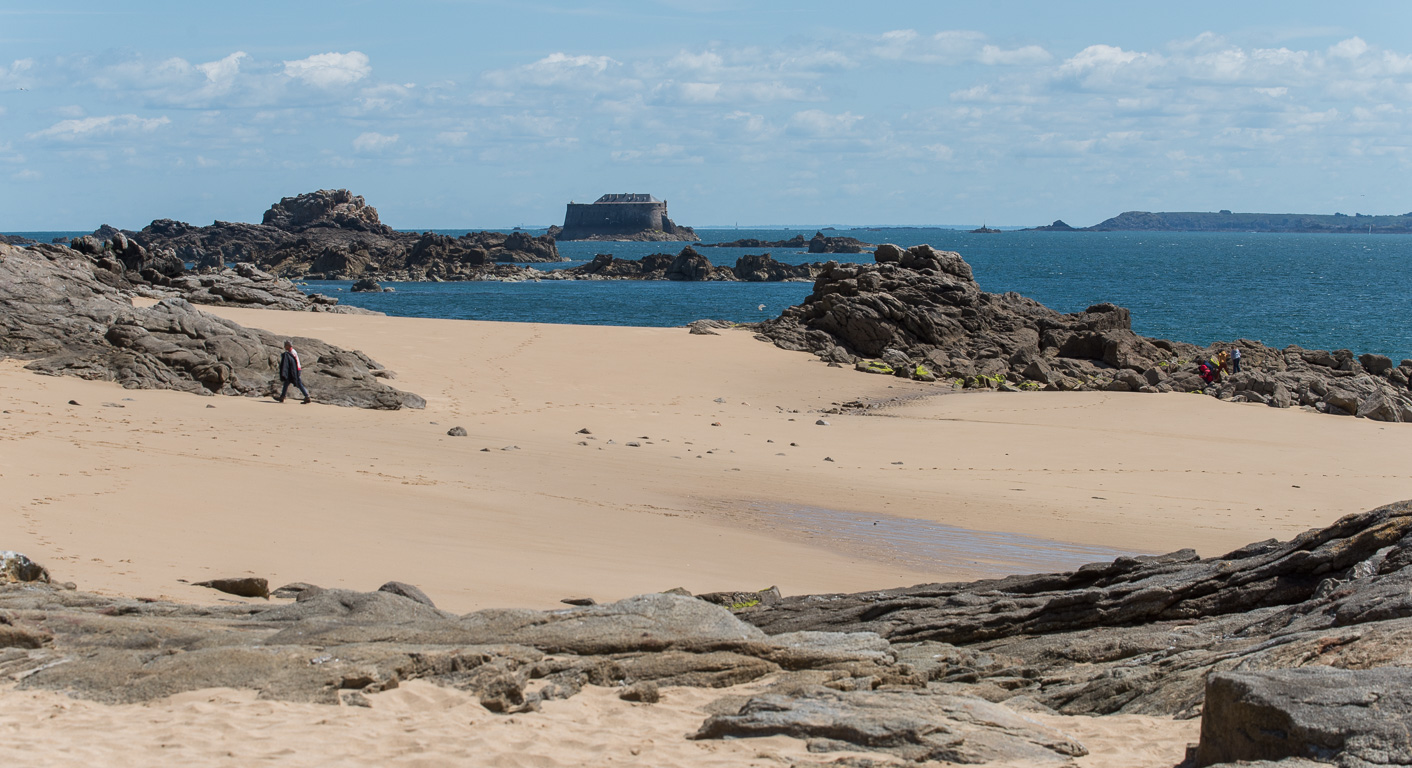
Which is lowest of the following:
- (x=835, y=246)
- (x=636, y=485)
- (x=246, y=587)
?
(x=636, y=485)

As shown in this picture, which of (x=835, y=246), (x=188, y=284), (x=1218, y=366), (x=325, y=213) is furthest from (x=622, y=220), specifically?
(x=1218, y=366)

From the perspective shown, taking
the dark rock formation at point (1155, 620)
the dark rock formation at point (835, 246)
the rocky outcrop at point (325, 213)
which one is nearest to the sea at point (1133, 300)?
the rocky outcrop at point (325, 213)

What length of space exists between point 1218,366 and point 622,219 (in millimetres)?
161294

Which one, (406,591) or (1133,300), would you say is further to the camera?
(1133,300)

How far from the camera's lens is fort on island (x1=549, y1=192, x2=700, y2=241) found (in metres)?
182

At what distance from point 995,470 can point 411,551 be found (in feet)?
30.8

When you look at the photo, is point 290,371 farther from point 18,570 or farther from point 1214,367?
point 1214,367

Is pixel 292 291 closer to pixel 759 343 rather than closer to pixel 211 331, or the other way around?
pixel 759 343

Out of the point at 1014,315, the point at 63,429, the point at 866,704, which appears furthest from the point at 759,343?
the point at 866,704

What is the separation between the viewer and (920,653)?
20.1ft

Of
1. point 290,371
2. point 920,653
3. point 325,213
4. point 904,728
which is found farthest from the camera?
point 325,213

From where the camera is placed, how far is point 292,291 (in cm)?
4228

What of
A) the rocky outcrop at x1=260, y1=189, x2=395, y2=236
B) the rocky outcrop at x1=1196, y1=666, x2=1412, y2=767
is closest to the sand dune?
the rocky outcrop at x1=1196, y1=666, x2=1412, y2=767

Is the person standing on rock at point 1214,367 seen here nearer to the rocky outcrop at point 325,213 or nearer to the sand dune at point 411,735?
the sand dune at point 411,735
